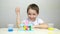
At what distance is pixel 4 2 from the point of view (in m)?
1.77

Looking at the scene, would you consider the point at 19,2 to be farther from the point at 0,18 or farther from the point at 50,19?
the point at 50,19

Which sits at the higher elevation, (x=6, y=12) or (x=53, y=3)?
(x=53, y=3)

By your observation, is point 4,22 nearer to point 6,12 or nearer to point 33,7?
point 6,12

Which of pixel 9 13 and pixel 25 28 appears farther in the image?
pixel 9 13

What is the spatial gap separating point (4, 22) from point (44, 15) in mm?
570

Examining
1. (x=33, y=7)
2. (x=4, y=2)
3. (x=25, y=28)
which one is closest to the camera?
(x=25, y=28)

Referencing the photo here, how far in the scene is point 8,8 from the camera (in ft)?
5.82

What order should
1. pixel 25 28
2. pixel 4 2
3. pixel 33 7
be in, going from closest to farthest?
1. pixel 25 28
2. pixel 33 7
3. pixel 4 2

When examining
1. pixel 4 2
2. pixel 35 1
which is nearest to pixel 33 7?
pixel 35 1

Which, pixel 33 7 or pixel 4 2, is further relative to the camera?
pixel 4 2

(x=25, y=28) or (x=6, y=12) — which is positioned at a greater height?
(x=6, y=12)

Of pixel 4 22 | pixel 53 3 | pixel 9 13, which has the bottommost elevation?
pixel 4 22

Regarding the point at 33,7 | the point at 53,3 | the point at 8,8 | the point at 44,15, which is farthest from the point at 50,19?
the point at 8,8

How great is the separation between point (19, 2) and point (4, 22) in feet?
1.14
